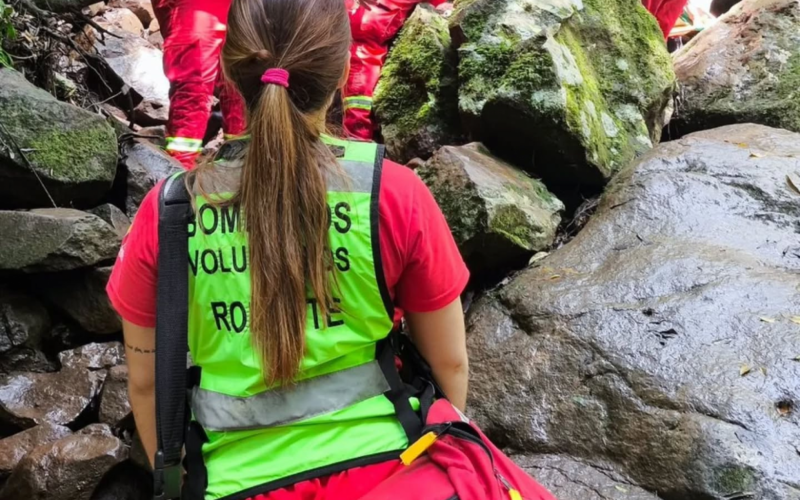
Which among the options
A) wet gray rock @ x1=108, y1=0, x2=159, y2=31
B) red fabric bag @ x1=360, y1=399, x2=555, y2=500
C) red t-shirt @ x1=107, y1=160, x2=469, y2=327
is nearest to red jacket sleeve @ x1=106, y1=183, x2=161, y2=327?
red t-shirt @ x1=107, y1=160, x2=469, y2=327

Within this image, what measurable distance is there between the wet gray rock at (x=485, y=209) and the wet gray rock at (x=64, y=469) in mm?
1853

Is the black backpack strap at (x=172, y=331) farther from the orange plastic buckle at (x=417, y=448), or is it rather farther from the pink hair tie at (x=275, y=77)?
the orange plastic buckle at (x=417, y=448)

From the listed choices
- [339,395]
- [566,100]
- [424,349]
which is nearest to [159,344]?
[339,395]

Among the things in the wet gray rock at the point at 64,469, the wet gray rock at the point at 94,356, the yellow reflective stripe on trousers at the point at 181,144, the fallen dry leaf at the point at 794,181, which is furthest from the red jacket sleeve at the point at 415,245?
the yellow reflective stripe on trousers at the point at 181,144

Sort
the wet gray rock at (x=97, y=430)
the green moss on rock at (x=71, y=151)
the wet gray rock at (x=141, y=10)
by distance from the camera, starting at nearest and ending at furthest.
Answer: the wet gray rock at (x=97, y=430) < the green moss on rock at (x=71, y=151) < the wet gray rock at (x=141, y=10)

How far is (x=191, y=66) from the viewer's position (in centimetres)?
446

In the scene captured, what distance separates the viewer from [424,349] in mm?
1746

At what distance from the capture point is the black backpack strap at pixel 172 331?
4.79 ft

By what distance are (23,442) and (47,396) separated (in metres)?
0.31

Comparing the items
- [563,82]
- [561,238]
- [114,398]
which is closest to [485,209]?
[561,238]

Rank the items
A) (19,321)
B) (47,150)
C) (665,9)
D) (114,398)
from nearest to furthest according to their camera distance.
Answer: (114,398) → (19,321) → (47,150) → (665,9)

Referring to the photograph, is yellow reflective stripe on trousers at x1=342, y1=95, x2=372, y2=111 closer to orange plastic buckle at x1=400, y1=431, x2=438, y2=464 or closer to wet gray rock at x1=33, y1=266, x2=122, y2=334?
wet gray rock at x1=33, y1=266, x2=122, y2=334

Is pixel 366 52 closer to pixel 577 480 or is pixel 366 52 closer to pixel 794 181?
pixel 794 181

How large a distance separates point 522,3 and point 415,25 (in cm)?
76
